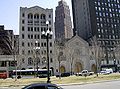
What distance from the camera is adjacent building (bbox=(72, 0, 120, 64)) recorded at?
4200 inches

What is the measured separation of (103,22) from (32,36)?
39485 mm

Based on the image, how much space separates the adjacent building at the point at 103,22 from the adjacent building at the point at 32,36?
85.8 feet

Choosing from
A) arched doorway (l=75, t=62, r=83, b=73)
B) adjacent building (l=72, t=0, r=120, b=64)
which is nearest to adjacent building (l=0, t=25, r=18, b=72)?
arched doorway (l=75, t=62, r=83, b=73)

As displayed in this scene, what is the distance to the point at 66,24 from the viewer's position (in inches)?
7697

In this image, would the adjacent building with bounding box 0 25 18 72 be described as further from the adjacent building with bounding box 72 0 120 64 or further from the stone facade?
the adjacent building with bounding box 72 0 120 64

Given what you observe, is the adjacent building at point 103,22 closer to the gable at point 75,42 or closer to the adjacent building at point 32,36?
the gable at point 75,42

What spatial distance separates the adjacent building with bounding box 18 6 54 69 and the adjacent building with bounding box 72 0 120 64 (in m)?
26.1

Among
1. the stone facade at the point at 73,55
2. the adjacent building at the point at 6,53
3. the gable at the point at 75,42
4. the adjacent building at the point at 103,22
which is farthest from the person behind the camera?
the adjacent building at the point at 103,22

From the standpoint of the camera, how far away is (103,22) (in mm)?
111312

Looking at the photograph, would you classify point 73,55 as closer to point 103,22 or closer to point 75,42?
point 75,42

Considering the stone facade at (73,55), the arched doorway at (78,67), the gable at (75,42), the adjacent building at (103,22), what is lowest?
the arched doorway at (78,67)

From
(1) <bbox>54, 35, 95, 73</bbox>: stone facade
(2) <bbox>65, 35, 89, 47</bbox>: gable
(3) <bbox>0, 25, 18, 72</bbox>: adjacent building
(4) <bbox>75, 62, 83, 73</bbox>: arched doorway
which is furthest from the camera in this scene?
(2) <bbox>65, 35, 89, 47</bbox>: gable

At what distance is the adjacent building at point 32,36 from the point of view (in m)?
86.2

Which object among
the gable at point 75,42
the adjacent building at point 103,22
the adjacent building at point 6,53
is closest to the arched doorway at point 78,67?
the gable at point 75,42
